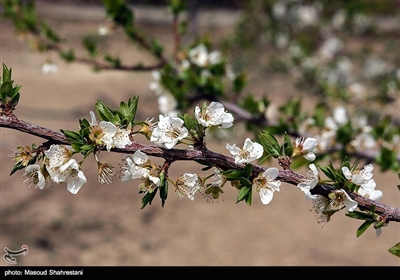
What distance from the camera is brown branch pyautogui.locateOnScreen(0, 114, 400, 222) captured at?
0.97 metres

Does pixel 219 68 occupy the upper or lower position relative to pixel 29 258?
upper

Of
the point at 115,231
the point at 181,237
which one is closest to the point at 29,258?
the point at 115,231

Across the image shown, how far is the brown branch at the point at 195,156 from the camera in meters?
0.97

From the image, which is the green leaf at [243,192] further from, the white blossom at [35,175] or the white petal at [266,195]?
the white blossom at [35,175]

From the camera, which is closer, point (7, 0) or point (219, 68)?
point (219, 68)

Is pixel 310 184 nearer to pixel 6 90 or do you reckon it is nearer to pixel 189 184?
pixel 189 184

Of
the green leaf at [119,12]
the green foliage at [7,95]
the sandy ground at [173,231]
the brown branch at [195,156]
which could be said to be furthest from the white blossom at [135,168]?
the sandy ground at [173,231]

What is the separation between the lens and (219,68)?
98.9 inches

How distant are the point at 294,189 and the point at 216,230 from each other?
131 cm

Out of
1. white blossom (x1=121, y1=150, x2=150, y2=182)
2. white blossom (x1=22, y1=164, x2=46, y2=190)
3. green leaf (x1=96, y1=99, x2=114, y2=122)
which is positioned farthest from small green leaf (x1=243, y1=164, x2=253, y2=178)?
white blossom (x1=22, y1=164, x2=46, y2=190)

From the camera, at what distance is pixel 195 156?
1.01 m

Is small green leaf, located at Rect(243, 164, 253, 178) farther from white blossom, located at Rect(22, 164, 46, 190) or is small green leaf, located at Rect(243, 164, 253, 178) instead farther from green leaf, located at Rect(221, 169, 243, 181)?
white blossom, located at Rect(22, 164, 46, 190)

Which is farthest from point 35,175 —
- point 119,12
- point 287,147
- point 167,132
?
point 119,12

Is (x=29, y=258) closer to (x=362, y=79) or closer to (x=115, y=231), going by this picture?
(x=115, y=231)
